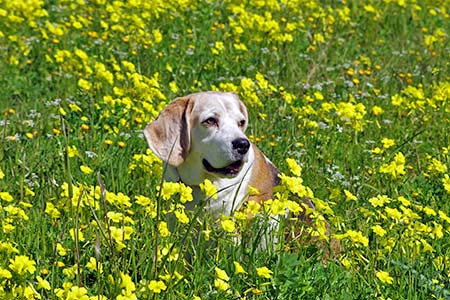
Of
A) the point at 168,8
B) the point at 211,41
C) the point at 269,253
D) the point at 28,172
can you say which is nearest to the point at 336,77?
the point at 211,41

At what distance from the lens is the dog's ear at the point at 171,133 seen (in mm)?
4938

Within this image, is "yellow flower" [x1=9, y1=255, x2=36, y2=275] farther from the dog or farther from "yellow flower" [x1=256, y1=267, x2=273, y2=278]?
the dog

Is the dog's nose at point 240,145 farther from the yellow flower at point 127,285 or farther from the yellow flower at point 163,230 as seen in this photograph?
the yellow flower at point 127,285

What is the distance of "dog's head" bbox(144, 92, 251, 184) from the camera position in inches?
193

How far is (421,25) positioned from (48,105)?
16.0 feet

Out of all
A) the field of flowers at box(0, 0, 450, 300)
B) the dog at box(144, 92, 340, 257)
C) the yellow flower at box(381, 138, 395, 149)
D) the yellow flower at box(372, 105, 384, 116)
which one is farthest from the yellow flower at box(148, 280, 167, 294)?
the yellow flower at box(372, 105, 384, 116)

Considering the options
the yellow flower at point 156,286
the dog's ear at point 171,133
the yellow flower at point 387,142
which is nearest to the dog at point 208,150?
the dog's ear at point 171,133

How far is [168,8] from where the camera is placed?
8.86 metres

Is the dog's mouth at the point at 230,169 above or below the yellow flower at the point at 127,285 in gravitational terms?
below

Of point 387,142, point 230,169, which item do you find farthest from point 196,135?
point 387,142

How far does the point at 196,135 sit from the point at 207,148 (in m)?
0.10

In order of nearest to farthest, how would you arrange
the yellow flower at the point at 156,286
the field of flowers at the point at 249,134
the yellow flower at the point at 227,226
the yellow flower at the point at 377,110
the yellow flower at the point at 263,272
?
the yellow flower at the point at 156,286 → the yellow flower at the point at 263,272 → the yellow flower at the point at 227,226 → the field of flowers at the point at 249,134 → the yellow flower at the point at 377,110

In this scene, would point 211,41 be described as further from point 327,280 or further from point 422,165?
point 327,280

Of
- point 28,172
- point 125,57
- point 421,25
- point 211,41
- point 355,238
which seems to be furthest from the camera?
point 421,25
